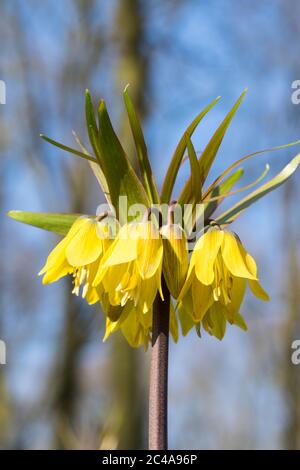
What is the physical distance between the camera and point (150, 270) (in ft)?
2.53

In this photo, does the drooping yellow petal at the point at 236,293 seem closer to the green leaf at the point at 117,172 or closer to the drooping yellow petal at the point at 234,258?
the drooping yellow petal at the point at 234,258

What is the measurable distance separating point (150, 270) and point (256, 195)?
0.17 meters

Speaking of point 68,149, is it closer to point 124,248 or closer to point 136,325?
point 124,248

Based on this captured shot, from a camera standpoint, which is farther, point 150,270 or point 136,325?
point 136,325

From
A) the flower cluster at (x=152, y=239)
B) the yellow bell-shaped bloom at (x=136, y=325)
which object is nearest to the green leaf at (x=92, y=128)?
the flower cluster at (x=152, y=239)

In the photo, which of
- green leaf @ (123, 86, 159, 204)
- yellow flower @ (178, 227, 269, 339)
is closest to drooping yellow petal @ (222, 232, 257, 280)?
yellow flower @ (178, 227, 269, 339)

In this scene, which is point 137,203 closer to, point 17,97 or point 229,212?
point 229,212

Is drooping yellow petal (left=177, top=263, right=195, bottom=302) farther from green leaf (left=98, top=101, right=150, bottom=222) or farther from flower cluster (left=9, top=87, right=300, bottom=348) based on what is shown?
green leaf (left=98, top=101, right=150, bottom=222)

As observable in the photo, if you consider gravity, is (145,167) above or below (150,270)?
above

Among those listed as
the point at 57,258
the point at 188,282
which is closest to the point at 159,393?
the point at 188,282

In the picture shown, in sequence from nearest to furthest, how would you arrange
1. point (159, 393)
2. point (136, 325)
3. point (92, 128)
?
point (159, 393) < point (92, 128) < point (136, 325)

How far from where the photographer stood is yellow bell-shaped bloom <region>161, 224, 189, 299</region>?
2.53 feet

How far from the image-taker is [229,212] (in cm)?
83

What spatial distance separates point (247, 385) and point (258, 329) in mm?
3738
